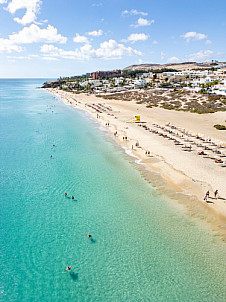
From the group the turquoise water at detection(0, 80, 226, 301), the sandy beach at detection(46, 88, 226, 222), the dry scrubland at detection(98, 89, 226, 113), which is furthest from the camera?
the dry scrubland at detection(98, 89, 226, 113)

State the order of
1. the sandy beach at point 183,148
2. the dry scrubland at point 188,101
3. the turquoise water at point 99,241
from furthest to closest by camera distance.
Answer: the dry scrubland at point 188,101
the sandy beach at point 183,148
the turquoise water at point 99,241

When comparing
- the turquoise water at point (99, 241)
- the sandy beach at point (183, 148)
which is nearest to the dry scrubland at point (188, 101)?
the sandy beach at point (183, 148)

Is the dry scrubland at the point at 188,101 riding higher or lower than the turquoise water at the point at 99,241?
higher

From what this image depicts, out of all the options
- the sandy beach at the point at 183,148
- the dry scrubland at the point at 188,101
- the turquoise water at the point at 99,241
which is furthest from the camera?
the dry scrubland at the point at 188,101

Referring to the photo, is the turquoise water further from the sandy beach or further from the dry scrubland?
the dry scrubland

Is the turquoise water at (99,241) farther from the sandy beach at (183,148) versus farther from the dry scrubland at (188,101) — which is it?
the dry scrubland at (188,101)

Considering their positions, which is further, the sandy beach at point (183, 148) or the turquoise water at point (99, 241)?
the sandy beach at point (183, 148)

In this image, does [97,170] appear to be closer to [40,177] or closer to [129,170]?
[129,170]

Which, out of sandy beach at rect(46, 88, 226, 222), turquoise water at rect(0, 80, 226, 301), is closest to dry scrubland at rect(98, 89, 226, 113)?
sandy beach at rect(46, 88, 226, 222)
